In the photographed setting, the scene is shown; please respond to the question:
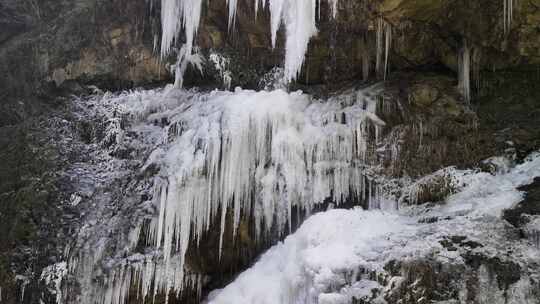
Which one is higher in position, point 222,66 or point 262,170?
point 222,66

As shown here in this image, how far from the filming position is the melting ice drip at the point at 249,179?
9.69 meters

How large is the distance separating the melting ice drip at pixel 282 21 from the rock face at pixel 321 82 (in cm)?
21

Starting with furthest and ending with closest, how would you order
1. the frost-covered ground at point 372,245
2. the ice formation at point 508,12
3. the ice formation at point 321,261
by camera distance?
the ice formation at point 508,12
the ice formation at point 321,261
the frost-covered ground at point 372,245

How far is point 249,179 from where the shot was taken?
9.79m

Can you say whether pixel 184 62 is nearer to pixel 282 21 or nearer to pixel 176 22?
pixel 176 22

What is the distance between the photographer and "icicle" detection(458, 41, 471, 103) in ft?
33.1

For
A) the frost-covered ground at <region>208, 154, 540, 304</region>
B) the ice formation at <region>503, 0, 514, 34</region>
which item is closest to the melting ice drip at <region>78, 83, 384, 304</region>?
the frost-covered ground at <region>208, 154, 540, 304</region>

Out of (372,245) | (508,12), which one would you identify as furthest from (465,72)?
(372,245)

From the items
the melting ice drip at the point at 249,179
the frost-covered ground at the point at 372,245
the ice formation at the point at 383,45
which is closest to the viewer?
the frost-covered ground at the point at 372,245

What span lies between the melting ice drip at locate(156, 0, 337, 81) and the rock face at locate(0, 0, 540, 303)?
215 millimetres

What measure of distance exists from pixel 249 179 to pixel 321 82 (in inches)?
99.8

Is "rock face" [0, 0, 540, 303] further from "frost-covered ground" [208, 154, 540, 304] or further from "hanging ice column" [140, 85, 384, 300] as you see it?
"frost-covered ground" [208, 154, 540, 304]

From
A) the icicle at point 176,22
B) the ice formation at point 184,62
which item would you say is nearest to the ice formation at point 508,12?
the icicle at point 176,22

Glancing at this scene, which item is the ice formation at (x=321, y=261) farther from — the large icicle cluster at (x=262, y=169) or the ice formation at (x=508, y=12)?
the ice formation at (x=508, y=12)
